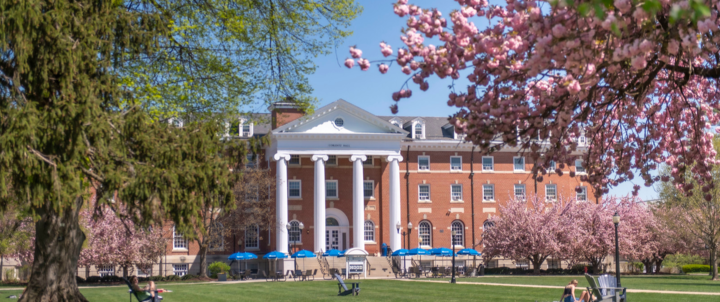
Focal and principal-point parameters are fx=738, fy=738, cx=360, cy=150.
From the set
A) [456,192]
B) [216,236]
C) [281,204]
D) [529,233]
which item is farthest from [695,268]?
[216,236]

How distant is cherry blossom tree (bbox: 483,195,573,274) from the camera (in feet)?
185

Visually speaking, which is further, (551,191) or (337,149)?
(551,191)

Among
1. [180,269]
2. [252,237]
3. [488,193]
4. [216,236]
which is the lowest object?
[180,269]

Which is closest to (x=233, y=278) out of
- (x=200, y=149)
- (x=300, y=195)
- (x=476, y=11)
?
(x=300, y=195)

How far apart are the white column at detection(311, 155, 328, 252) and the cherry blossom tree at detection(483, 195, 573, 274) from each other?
43.4ft

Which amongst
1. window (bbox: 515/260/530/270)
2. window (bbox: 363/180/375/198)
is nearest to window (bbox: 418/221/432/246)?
window (bbox: 363/180/375/198)

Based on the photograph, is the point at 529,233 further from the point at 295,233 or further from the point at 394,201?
the point at 295,233

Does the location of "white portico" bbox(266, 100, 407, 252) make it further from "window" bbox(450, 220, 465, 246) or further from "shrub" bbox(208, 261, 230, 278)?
"window" bbox(450, 220, 465, 246)

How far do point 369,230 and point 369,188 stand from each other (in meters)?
3.55

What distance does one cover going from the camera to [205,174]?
15.0 metres

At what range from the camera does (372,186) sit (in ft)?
206

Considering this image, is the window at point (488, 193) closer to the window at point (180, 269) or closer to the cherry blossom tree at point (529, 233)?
the cherry blossom tree at point (529, 233)

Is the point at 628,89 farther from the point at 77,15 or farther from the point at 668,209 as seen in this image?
the point at 668,209

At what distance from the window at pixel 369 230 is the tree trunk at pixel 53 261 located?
46.6m
